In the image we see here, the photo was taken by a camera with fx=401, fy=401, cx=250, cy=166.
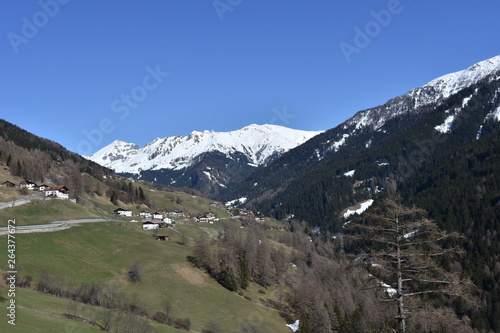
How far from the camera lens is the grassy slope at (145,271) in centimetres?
8238

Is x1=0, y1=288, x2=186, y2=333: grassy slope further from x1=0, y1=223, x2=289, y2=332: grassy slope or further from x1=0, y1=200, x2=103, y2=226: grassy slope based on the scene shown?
x1=0, y1=200, x2=103, y2=226: grassy slope

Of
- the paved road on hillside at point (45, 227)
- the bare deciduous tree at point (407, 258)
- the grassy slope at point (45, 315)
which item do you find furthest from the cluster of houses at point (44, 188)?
the bare deciduous tree at point (407, 258)

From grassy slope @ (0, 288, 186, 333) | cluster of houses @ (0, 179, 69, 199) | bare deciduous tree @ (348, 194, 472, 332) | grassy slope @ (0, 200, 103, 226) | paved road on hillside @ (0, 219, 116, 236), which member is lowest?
grassy slope @ (0, 288, 186, 333)

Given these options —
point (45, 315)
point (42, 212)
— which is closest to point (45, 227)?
point (42, 212)

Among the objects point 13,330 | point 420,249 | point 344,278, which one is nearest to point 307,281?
point 344,278

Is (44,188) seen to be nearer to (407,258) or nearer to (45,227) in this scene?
(45,227)

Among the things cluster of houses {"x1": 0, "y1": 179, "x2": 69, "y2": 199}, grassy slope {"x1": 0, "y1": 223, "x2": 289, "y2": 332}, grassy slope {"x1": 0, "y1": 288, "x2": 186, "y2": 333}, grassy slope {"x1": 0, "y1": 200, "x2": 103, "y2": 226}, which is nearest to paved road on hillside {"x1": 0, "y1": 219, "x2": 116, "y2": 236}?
grassy slope {"x1": 0, "y1": 223, "x2": 289, "y2": 332}

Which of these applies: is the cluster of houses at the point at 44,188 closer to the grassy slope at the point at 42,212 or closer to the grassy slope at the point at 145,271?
the grassy slope at the point at 42,212

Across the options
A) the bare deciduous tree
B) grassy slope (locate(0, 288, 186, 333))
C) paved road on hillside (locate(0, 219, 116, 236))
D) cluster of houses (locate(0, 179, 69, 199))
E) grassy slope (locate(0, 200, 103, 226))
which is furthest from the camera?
cluster of houses (locate(0, 179, 69, 199))

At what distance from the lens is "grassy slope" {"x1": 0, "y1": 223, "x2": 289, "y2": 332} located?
82375 mm

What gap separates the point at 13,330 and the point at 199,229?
15207cm

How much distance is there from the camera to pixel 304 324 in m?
80.8

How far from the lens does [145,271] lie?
9512 cm

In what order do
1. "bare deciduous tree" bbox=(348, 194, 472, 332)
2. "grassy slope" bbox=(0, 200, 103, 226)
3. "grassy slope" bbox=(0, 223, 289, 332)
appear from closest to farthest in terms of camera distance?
1. "bare deciduous tree" bbox=(348, 194, 472, 332)
2. "grassy slope" bbox=(0, 223, 289, 332)
3. "grassy slope" bbox=(0, 200, 103, 226)
